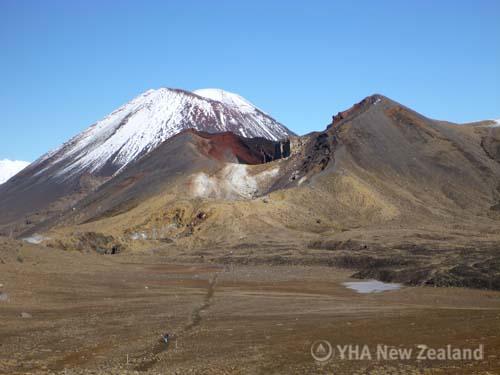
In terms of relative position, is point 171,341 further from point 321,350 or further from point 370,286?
point 370,286

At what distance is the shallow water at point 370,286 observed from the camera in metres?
40.6

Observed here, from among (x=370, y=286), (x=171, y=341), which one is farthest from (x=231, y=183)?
(x=171, y=341)

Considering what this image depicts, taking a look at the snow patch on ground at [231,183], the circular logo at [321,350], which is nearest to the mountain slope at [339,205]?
the snow patch on ground at [231,183]

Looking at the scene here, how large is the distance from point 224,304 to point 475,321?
1329cm

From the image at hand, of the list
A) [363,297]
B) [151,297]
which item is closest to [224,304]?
[151,297]

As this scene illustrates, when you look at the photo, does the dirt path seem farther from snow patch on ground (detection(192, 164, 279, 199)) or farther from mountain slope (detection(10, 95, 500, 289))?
snow patch on ground (detection(192, 164, 279, 199))

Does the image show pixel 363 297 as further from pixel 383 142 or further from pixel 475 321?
pixel 383 142

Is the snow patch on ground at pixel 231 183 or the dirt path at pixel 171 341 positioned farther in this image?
the snow patch on ground at pixel 231 183

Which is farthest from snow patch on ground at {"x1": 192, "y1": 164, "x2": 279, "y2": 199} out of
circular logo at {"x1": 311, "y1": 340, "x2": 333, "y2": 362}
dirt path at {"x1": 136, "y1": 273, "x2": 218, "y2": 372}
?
circular logo at {"x1": 311, "y1": 340, "x2": 333, "y2": 362}

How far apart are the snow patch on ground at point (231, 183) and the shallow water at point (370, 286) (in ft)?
205

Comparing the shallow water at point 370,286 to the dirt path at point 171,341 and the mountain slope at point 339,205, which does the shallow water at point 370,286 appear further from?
the dirt path at point 171,341

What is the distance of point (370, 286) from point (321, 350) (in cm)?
2572

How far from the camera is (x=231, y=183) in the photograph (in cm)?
11412

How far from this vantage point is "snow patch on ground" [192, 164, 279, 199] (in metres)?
110
